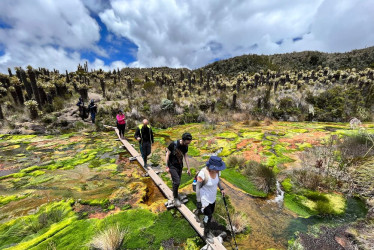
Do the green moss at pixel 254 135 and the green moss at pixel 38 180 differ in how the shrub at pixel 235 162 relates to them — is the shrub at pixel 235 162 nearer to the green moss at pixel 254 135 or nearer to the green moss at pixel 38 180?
the green moss at pixel 254 135

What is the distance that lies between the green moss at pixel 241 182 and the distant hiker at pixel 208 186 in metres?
2.35

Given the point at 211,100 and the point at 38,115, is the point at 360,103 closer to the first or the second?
the point at 211,100

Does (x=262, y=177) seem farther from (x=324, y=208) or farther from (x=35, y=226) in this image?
(x=35, y=226)

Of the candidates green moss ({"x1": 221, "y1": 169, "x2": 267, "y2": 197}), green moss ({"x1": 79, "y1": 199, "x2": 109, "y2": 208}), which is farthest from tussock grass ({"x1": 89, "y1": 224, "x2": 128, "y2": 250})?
green moss ({"x1": 221, "y1": 169, "x2": 267, "y2": 197})

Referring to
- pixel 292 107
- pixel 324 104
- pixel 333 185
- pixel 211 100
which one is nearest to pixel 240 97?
pixel 211 100

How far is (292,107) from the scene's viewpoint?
14.8 meters

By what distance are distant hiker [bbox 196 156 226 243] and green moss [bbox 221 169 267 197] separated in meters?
2.35

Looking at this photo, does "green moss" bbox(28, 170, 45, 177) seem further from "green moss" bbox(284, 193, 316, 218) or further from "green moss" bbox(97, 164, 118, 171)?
"green moss" bbox(284, 193, 316, 218)

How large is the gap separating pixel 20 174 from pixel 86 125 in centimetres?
624

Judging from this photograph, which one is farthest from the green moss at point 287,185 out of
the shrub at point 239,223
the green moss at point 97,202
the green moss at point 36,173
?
the green moss at point 36,173

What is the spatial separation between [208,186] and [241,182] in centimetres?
297

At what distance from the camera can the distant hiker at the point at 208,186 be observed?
3.00 meters

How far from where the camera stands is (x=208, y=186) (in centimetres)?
318

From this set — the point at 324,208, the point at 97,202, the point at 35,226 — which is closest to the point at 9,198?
the point at 35,226
